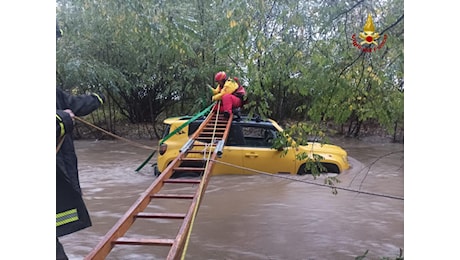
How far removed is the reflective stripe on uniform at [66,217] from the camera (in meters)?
2.46

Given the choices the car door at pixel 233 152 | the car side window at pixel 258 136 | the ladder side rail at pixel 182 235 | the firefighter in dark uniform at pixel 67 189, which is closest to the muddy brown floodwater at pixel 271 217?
the car door at pixel 233 152

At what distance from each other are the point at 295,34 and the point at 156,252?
2762 mm

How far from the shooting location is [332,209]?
6309mm

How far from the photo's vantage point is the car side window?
793 cm

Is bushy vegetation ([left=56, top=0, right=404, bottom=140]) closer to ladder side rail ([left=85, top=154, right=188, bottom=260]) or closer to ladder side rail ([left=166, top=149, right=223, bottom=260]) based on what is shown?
ladder side rail ([left=166, top=149, right=223, bottom=260])

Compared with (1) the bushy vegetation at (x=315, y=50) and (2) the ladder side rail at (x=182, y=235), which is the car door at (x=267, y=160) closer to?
(1) the bushy vegetation at (x=315, y=50)

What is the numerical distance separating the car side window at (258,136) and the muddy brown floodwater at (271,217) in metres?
0.61

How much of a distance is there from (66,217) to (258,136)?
6.20 meters

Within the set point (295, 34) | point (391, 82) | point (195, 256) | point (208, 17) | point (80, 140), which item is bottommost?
point (195, 256)

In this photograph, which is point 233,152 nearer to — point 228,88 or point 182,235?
point 228,88

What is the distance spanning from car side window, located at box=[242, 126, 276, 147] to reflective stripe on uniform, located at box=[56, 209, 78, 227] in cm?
547

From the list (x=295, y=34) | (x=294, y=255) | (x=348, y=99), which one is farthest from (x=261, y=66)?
(x=294, y=255)

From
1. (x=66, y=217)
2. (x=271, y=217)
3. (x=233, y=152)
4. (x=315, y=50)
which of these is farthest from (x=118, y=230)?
(x=233, y=152)
